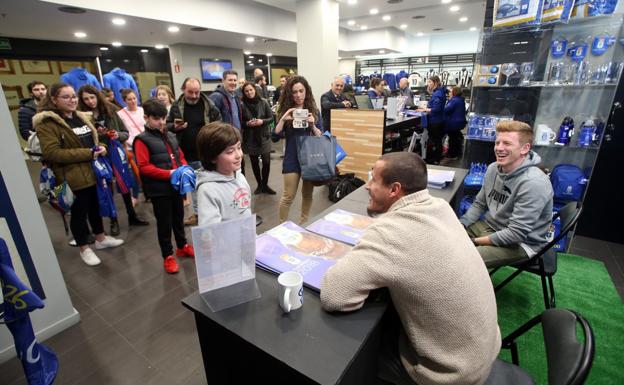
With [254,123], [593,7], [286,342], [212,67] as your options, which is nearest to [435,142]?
[593,7]

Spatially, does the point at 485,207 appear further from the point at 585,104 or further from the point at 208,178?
the point at 208,178

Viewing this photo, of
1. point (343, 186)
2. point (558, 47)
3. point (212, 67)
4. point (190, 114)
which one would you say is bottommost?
point (343, 186)

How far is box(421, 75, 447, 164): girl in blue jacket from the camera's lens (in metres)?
5.56

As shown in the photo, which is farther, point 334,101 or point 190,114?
point 334,101

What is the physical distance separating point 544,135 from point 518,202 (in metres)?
1.56

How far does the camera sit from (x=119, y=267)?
267cm

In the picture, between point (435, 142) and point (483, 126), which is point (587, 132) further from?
point (435, 142)

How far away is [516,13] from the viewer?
2.69 meters

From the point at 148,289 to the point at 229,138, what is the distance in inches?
63.1

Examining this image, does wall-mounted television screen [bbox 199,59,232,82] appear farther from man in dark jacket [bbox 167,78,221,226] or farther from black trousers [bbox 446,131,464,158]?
black trousers [bbox 446,131,464,158]

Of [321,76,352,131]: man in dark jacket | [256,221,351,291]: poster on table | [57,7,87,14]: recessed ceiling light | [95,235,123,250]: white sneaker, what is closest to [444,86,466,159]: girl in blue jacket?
[321,76,352,131]: man in dark jacket

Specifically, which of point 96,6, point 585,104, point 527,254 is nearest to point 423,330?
point 527,254

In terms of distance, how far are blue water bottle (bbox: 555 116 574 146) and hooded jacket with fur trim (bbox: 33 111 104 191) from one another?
13.5 ft

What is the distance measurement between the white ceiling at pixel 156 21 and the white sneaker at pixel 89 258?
159 inches
